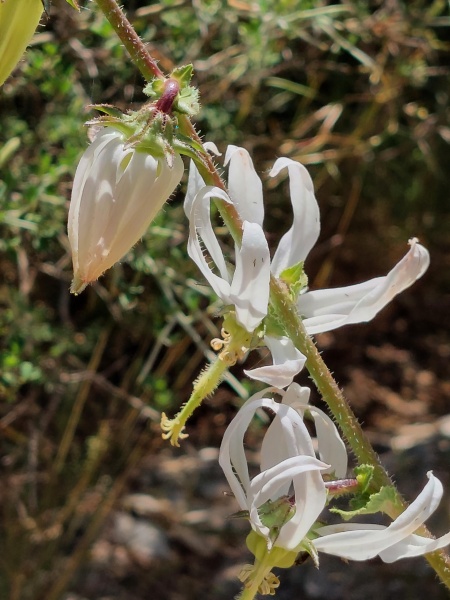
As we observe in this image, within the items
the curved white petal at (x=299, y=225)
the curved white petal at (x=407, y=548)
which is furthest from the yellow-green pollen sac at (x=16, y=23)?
the curved white petal at (x=407, y=548)

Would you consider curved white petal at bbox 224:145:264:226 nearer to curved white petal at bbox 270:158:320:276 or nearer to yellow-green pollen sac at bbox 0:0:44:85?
curved white petal at bbox 270:158:320:276

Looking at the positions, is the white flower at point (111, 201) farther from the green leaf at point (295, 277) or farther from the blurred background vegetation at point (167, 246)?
the blurred background vegetation at point (167, 246)

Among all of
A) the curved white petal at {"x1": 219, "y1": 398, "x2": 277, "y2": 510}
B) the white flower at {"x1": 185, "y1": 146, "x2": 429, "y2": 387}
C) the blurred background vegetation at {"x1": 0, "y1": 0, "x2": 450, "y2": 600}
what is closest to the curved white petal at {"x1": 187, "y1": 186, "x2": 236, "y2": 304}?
the white flower at {"x1": 185, "y1": 146, "x2": 429, "y2": 387}

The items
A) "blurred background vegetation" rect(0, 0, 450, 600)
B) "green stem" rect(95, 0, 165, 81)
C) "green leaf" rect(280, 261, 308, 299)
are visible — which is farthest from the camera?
"blurred background vegetation" rect(0, 0, 450, 600)

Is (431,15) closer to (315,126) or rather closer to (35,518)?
(315,126)

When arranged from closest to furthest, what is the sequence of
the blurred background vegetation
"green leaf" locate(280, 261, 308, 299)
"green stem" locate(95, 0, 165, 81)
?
"green stem" locate(95, 0, 165, 81), "green leaf" locate(280, 261, 308, 299), the blurred background vegetation

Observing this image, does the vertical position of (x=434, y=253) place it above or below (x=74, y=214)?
below

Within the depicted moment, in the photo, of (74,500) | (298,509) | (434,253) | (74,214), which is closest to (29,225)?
(74,214)

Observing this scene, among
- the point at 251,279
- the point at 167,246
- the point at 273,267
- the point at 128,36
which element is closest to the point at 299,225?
the point at 273,267
